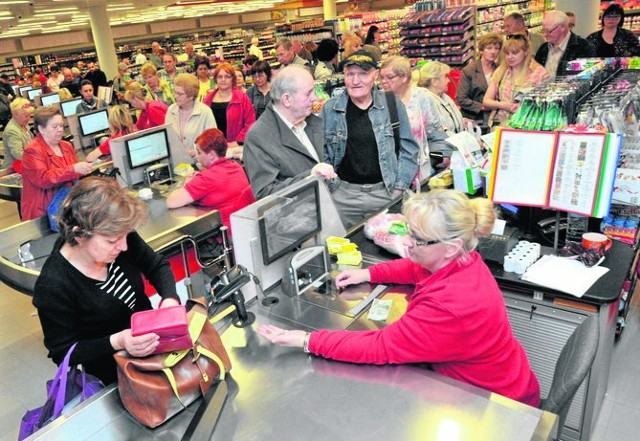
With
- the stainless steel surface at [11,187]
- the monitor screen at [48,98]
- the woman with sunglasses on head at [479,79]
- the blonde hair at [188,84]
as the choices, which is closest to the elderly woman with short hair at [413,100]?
the woman with sunglasses on head at [479,79]

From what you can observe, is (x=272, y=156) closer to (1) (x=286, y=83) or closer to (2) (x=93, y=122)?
(1) (x=286, y=83)

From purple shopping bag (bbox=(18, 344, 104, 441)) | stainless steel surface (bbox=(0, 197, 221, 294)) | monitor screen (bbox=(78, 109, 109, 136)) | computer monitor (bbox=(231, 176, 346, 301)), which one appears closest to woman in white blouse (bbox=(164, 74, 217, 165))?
stainless steel surface (bbox=(0, 197, 221, 294))

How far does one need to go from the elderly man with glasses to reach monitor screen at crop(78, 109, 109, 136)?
5.47 metres

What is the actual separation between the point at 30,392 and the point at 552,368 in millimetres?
3109

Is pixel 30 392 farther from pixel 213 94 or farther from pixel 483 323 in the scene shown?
pixel 213 94

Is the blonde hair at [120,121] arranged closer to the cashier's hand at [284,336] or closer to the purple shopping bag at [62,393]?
the purple shopping bag at [62,393]

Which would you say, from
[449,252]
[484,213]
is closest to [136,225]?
[449,252]

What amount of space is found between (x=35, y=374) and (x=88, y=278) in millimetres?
2117

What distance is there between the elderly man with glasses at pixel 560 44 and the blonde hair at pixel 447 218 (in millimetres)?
3999

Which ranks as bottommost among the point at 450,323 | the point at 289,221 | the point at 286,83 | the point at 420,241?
the point at 450,323

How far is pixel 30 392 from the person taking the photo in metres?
3.38

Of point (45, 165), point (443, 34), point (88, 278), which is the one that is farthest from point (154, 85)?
point (88, 278)

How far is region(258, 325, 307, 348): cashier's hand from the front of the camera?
1892 millimetres

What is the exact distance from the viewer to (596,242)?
2518 millimetres
